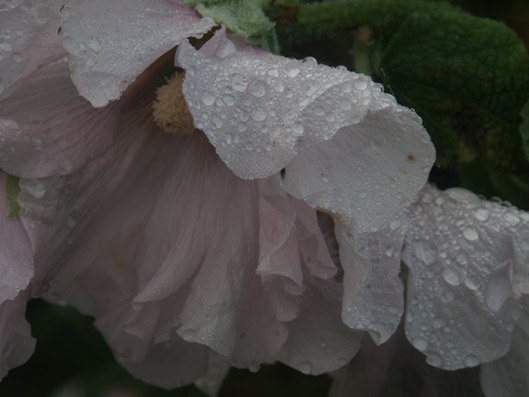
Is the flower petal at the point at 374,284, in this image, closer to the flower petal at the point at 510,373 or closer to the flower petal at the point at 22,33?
the flower petal at the point at 510,373

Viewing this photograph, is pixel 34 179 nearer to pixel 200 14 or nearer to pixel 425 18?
pixel 200 14

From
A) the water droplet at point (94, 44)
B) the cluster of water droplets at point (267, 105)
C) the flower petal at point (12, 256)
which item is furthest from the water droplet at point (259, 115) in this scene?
the flower petal at point (12, 256)

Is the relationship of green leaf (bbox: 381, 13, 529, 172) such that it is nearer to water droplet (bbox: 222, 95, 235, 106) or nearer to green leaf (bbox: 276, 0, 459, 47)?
green leaf (bbox: 276, 0, 459, 47)

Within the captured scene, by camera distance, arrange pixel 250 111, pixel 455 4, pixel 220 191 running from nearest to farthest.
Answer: pixel 250 111
pixel 220 191
pixel 455 4

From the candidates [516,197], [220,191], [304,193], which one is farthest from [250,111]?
[516,197]

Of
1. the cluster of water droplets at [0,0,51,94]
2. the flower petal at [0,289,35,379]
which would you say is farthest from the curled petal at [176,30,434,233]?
the flower petal at [0,289,35,379]
